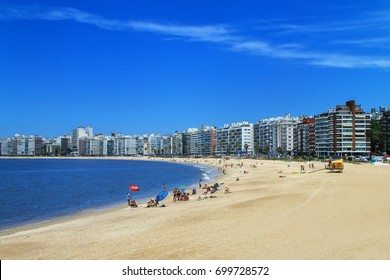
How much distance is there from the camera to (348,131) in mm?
115625

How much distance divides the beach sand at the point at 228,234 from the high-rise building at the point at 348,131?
320ft

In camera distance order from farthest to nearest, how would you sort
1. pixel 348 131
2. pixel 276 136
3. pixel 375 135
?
pixel 276 136 < pixel 348 131 < pixel 375 135

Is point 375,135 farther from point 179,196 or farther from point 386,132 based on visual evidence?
point 179,196

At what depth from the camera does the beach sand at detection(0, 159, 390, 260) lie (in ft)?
38.7

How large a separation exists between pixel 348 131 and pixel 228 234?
10984 cm

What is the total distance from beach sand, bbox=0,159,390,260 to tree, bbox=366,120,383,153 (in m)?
100

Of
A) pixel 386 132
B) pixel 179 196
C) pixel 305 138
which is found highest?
pixel 386 132

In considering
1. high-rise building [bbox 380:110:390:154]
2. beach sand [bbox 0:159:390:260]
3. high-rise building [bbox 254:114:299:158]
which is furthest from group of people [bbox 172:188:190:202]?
high-rise building [bbox 254:114:299:158]

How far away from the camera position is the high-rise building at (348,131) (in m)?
116

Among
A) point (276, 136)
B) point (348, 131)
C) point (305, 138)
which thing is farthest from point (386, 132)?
point (276, 136)

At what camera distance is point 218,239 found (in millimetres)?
13812

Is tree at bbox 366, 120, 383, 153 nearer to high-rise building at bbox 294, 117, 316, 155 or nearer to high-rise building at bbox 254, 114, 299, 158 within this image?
high-rise building at bbox 294, 117, 316, 155
